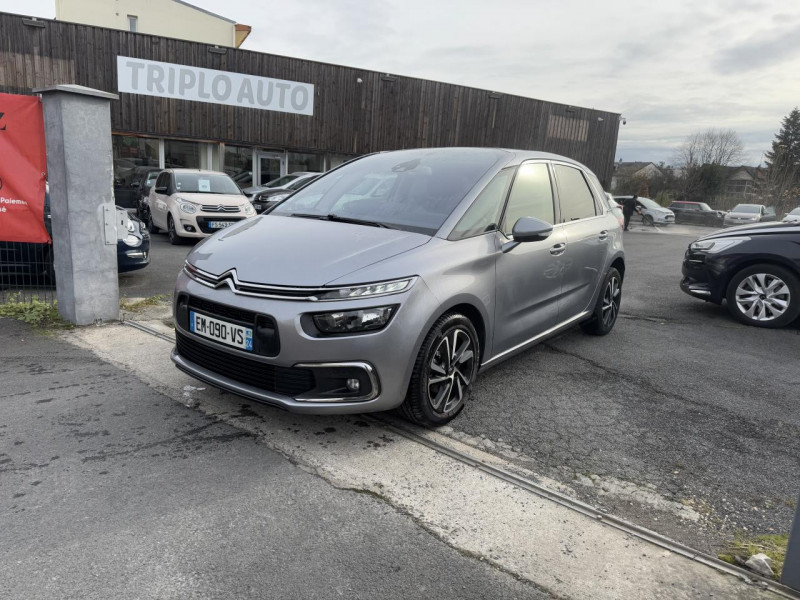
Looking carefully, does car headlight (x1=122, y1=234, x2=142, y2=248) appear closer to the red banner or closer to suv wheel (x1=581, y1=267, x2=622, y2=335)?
the red banner

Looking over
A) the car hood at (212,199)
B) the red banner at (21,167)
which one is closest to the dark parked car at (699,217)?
the car hood at (212,199)

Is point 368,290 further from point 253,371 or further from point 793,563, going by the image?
point 793,563

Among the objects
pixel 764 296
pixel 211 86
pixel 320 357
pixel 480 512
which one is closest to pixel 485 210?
pixel 320 357

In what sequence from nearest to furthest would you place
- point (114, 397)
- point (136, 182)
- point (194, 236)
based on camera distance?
point (114, 397) → point (194, 236) → point (136, 182)

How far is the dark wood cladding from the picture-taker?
17859 mm

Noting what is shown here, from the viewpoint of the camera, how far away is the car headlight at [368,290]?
111 inches

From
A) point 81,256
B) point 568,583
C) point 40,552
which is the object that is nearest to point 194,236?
point 81,256

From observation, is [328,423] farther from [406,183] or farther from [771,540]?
[771,540]

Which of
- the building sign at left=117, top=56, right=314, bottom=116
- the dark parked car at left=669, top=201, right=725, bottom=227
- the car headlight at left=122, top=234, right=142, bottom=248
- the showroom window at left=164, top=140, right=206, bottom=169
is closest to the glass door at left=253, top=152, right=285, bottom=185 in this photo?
the building sign at left=117, top=56, right=314, bottom=116

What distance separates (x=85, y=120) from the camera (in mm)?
4785

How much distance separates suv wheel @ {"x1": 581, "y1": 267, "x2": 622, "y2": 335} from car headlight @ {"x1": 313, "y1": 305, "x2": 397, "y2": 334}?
3.12 m

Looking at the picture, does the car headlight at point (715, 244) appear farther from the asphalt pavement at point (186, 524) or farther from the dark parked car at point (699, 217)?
the dark parked car at point (699, 217)

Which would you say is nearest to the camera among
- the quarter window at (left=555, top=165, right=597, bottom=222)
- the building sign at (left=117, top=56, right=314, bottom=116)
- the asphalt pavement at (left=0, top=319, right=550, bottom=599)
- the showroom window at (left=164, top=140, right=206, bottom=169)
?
the asphalt pavement at (left=0, top=319, right=550, bottom=599)

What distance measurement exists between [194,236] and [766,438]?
10.2 metres
